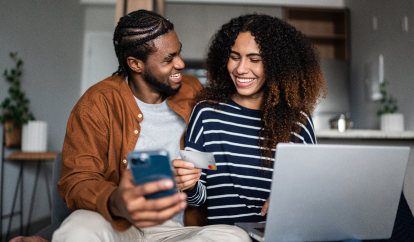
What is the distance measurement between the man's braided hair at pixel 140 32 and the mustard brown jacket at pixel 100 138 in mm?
148

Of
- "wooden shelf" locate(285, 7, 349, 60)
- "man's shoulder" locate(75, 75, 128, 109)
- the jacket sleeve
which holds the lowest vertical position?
the jacket sleeve

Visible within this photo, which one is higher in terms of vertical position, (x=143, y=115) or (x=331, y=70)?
(x=331, y=70)

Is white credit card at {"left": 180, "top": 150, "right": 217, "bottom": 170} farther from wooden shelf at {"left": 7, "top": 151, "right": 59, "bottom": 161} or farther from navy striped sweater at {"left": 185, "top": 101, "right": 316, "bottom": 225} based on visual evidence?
wooden shelf at {"left": 7, "top": 151, "right": 59, "bottom": 161}

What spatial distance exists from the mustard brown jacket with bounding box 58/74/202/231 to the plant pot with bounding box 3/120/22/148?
59.6 inches

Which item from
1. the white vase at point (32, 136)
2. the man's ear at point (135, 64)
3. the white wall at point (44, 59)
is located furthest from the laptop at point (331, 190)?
the white wall at point (44, 59)

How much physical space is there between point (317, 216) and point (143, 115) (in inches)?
34.2

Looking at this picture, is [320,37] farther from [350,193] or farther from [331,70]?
[350,193]

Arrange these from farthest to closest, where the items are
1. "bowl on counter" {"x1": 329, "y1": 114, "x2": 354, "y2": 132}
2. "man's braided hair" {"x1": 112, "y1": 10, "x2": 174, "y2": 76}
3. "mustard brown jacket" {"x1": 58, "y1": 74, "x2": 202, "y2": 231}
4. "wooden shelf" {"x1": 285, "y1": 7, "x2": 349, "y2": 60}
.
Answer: "wooden shelf" {"x1": 285, "y1": 7, "x2": 349, "y2": 60}, "bowl on counter" {"x1": 329, "y1": 114, "x2": 354, "y2": 132}, "man's braided hair" {"x1": 112, "y1": 10, "x2": 174, "y2": 76}, "mustard brown jacket" {"x1": 58, "y1": 74, "x2": 202, "y2": 231}

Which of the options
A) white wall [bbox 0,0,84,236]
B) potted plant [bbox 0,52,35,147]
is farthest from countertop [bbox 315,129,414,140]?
white wall [bbox 0,0,84,236]

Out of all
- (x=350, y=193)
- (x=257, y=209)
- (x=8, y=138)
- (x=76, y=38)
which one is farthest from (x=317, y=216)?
(x=76, y=38)

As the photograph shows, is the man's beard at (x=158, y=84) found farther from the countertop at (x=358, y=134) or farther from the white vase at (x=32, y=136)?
the white vase at (x=32, y=136)

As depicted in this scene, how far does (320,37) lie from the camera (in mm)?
4152

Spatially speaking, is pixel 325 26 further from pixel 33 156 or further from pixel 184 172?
pixel 184 172

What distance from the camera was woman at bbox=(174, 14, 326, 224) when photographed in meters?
1.30
